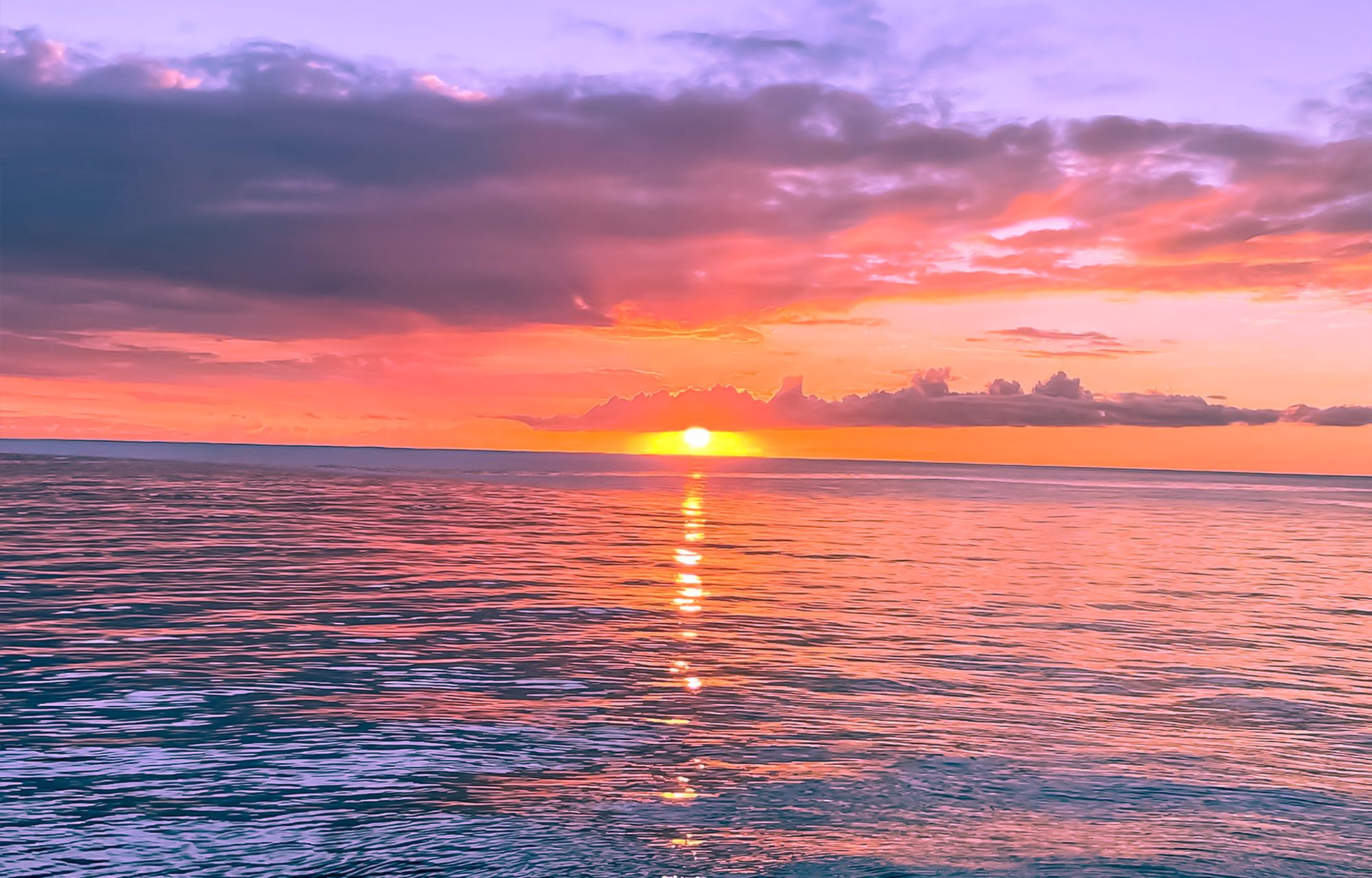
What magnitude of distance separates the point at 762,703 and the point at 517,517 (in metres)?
55.9

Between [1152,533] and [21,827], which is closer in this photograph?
[21,827]

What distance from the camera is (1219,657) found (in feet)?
86.9

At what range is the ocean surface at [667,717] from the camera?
1268 centimetres

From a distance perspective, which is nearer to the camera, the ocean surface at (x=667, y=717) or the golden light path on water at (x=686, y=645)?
the ocean surface at (x=667, y=717)

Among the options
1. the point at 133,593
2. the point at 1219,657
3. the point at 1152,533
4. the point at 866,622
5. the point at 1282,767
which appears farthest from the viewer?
the point at 1152,533

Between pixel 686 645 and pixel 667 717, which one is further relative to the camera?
Answer: pixel 686 645

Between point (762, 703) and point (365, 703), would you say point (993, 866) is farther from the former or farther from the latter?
point (365, 703)

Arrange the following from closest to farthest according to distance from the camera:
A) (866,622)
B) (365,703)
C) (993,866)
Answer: (993,866) < (365,703) < (866,622)

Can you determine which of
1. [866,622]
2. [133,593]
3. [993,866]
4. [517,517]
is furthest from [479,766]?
[517,517]

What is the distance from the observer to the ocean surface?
12680 mm

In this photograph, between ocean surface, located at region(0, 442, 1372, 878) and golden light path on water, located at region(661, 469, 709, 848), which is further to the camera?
golden light path on water, located at region(661, 469, 709, 848)

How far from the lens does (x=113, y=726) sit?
56.4 feet

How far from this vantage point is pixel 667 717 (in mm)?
18922

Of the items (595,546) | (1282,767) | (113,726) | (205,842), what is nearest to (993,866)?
(1282,767)
